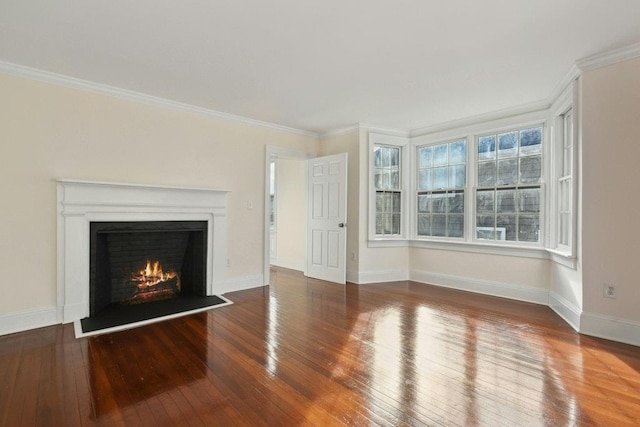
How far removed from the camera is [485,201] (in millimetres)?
4664

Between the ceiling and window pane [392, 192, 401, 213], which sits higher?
the ceiling

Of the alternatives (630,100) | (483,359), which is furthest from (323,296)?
(630,100)

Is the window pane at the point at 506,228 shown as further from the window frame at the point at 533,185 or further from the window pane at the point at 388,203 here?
the window pane at the point at 388,203

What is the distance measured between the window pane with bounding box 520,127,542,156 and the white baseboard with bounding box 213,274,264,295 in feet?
13.6

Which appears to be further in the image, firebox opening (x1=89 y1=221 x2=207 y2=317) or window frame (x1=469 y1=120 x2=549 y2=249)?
window frame (x1=469 y1=120 x2=549 y2=249)

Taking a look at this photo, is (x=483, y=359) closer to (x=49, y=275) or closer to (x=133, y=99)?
(x=49, y=275)

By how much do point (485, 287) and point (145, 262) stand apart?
15.2 feet

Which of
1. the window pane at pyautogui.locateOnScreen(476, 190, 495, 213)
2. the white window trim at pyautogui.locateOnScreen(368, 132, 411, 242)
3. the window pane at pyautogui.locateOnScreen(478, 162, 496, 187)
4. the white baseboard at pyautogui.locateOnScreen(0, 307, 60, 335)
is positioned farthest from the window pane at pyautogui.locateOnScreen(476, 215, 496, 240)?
the white baseboard at pyautogui.locateOnScreen(0, 307, 60, 335)

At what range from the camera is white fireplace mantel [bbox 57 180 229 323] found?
10.7ft

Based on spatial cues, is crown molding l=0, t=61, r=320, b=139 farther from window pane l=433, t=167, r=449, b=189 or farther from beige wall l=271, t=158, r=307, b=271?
window pane l=433, t=167, r=449, b=189

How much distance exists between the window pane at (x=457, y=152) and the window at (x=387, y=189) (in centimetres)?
83

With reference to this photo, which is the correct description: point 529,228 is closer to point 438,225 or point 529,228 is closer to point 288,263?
point 438,225

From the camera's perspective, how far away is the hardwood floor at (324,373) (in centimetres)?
181

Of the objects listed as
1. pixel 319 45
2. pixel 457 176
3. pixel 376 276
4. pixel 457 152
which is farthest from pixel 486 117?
pixel 319 45
